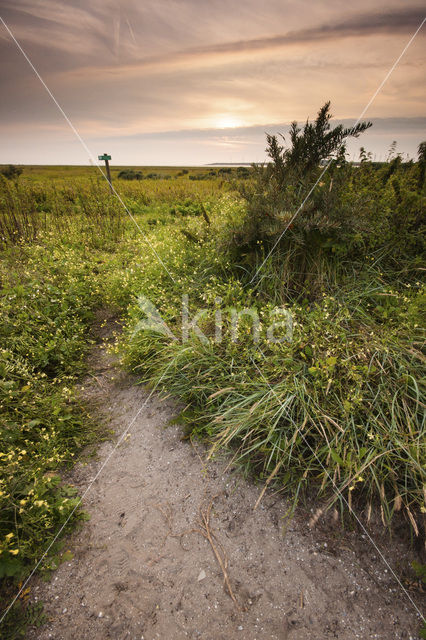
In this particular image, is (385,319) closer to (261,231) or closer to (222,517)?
(261,231)

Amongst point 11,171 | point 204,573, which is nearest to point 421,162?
point 204,573

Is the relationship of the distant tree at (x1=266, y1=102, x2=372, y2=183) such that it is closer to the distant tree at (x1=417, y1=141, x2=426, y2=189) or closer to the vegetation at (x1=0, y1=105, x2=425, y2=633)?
the vegetation at (x1=0, y1=105, x2=425, y2=633)

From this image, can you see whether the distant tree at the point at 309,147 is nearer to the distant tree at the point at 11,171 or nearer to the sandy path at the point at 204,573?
the sandy path at the point at 204,573

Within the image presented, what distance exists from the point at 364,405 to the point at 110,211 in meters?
7.59

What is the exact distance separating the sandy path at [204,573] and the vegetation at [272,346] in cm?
19

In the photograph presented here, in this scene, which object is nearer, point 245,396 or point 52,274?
point 245,396

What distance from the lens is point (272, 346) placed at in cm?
273

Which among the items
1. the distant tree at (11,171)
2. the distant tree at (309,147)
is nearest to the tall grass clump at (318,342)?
the distant tree at (309,147)

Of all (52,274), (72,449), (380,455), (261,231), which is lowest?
(72,449)

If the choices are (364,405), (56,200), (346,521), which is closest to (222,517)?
(346,521)

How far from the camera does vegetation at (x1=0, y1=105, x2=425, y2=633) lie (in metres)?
2.06

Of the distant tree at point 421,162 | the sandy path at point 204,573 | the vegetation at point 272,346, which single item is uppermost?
the distant tree at point 421,162

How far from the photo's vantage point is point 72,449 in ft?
8.33

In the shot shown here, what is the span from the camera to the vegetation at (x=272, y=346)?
81.0 inches
